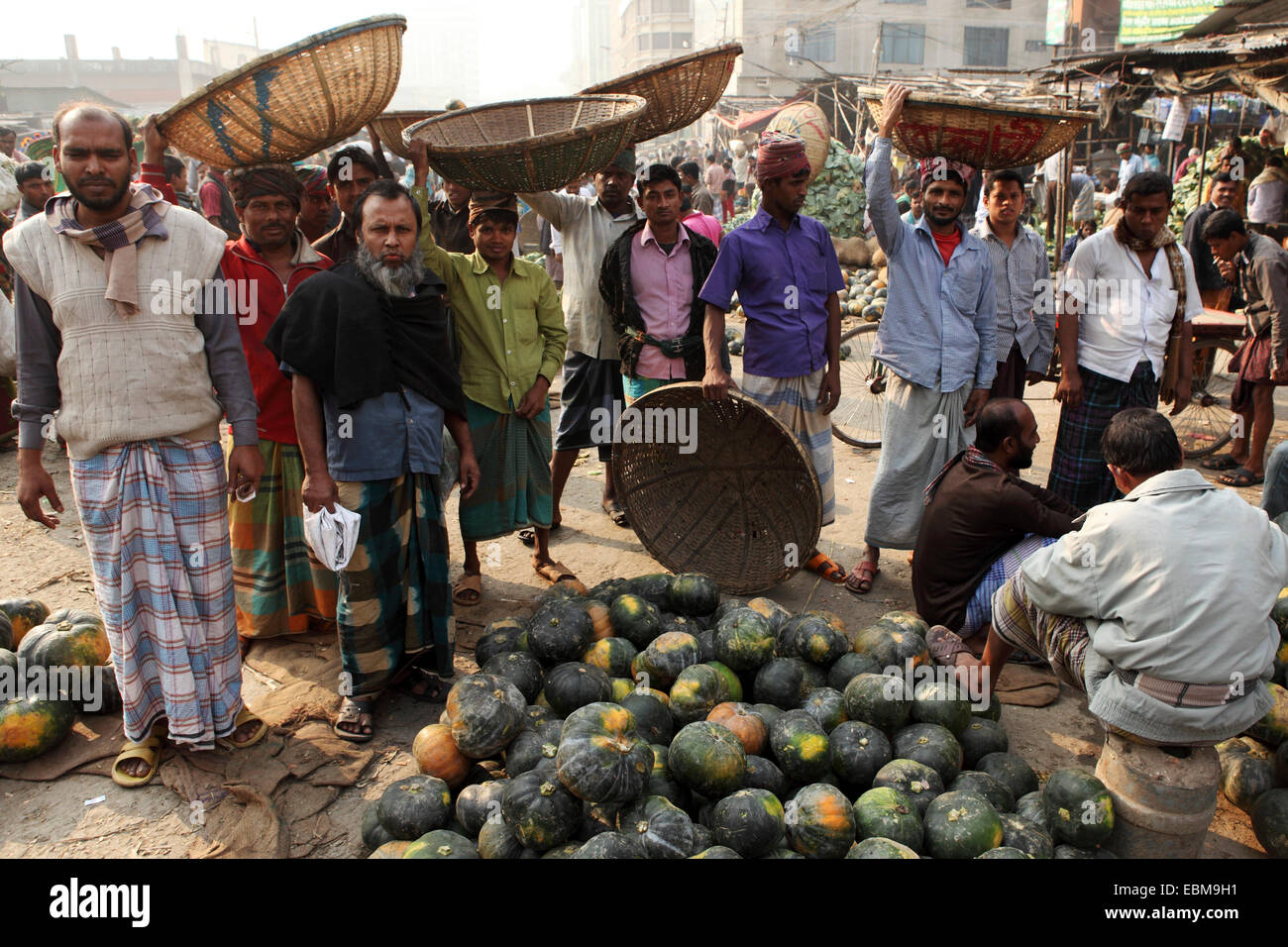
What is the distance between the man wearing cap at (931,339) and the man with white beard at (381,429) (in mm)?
2415

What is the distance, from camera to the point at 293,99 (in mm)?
3344

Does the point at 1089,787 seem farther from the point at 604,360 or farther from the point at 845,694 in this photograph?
the point at 604,360

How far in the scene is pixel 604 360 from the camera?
18.0ft

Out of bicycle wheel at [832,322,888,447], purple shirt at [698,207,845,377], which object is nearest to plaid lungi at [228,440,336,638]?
purple shirt at [698,207,845,377]

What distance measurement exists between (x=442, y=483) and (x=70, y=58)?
90.3m

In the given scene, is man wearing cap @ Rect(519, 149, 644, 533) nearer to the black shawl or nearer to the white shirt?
the black shawl

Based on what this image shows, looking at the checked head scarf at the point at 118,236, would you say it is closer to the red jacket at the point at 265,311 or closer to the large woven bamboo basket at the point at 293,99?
the large woven bamboo basket at the point at 293,99

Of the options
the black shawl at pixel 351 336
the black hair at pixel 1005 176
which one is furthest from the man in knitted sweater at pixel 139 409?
the black hair at pixel 1005 176

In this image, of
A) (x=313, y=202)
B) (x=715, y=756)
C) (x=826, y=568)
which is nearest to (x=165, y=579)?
(x=313, y=202)

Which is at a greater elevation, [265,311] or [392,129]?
[392,129]

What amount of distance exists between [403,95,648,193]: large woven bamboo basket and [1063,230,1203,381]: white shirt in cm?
274

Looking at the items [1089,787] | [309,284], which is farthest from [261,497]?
[1089,787]

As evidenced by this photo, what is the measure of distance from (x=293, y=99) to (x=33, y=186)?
4706 millimetres

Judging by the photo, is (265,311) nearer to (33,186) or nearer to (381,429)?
(381,429)
